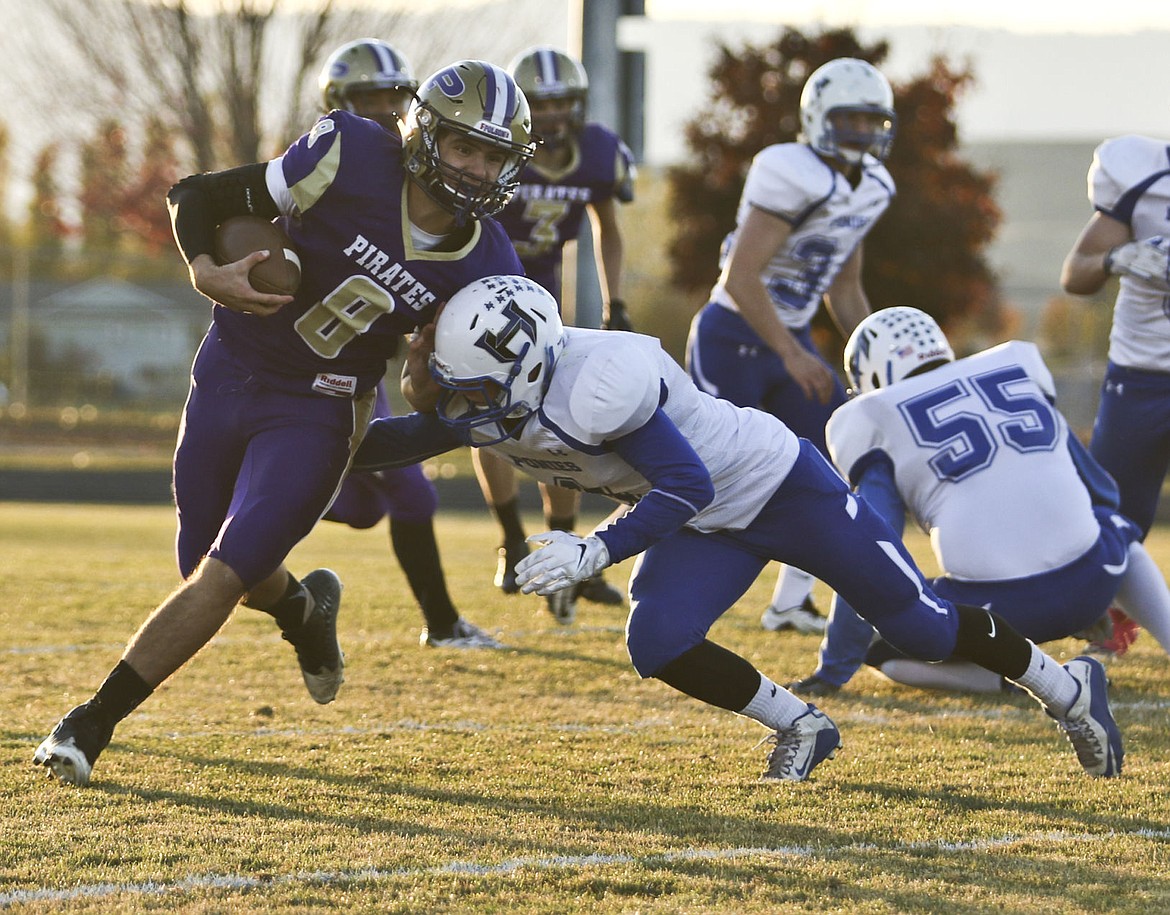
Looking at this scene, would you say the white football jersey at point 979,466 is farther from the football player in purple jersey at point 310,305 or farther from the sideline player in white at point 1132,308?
the football player in purple jersey at point 310,305

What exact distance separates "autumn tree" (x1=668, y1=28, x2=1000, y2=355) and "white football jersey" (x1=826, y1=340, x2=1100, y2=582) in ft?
45.8

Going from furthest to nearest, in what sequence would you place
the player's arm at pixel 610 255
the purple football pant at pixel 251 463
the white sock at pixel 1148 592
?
the player's arm at pixel 610 255, the white sock at pixel 1148 592, the purple football pant at pixel 251 463

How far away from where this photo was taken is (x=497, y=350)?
359 centimetres

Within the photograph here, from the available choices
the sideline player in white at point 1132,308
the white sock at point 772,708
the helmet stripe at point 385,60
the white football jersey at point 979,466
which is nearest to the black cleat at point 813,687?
the white football jersey at point 979,466

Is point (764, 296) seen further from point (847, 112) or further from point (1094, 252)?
point (1094, 252)

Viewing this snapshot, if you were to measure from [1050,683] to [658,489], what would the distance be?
1151 mm

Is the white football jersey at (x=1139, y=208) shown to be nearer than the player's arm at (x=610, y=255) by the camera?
Yes

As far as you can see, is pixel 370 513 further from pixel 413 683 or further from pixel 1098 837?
pixel 1098 837

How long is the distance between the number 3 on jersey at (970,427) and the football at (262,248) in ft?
5.81

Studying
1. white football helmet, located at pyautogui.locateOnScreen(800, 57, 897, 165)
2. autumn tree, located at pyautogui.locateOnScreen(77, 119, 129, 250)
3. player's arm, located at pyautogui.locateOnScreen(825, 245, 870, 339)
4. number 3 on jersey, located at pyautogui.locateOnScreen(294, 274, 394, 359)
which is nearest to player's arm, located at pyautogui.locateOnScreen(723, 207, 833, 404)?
white football helmet, located at pyautogui.locateOnScreen(800, 57, 897, 165)

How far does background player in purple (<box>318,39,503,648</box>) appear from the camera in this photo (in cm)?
557

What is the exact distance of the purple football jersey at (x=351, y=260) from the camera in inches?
154

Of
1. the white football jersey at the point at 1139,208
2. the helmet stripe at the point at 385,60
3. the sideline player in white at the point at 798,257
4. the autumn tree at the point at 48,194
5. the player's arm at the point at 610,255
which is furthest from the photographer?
the autumn tree at the point at 48,194

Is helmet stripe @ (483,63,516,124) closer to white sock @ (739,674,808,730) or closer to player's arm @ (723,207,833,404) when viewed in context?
white sock @ (739,674,808,730)
